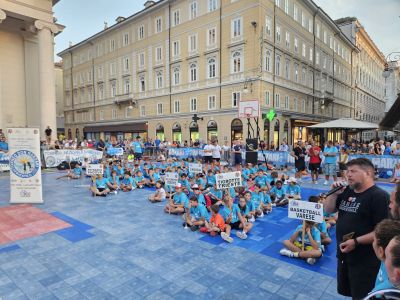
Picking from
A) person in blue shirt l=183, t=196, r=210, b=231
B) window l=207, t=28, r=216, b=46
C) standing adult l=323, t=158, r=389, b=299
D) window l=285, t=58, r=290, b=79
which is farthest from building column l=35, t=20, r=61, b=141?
window l=285, t=58, r=290, b=79

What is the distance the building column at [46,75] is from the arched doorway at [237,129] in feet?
56.7

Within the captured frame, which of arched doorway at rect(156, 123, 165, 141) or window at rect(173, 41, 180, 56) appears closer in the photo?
window at rect(173, 41, 180, 56)

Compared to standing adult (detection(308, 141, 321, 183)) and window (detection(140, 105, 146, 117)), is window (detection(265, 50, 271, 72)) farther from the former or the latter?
window (detection(140, 105, 146, 117))

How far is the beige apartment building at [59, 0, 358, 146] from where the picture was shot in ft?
91.4

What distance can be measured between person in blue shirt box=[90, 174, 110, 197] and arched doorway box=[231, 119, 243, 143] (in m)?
18.4

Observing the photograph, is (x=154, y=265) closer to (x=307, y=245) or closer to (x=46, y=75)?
(x=307, y=245)

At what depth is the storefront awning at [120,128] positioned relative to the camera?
38.5m

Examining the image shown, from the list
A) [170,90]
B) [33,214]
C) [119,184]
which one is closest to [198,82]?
[170,90]

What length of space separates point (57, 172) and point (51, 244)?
1378cm

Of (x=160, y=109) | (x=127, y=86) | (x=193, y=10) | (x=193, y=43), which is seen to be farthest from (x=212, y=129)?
(x=127, y=86)

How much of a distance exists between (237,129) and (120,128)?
70.6 feet

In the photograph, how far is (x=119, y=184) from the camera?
12852mm

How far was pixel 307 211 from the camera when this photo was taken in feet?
18.5

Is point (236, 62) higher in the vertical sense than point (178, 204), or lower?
higher
